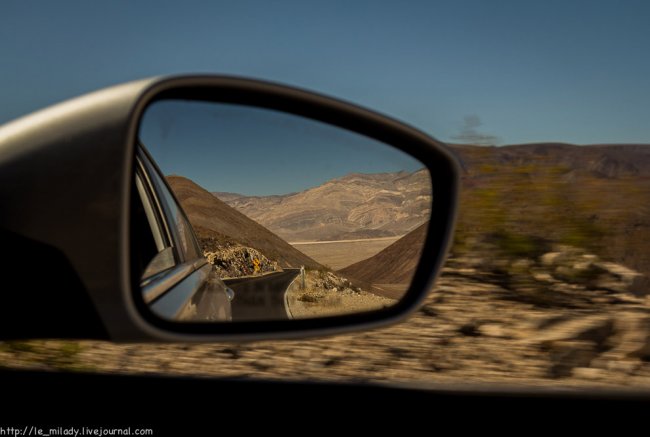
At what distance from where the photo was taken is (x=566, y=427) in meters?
3.24

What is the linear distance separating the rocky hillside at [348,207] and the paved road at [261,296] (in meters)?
0.16

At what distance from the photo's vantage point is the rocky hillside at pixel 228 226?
242cm

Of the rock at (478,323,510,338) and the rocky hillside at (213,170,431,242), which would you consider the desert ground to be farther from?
the rock at (478,323,510,338)

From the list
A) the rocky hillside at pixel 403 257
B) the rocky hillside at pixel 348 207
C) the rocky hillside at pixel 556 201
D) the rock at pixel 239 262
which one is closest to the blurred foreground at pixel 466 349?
the rocky hillside at pixel 556 201

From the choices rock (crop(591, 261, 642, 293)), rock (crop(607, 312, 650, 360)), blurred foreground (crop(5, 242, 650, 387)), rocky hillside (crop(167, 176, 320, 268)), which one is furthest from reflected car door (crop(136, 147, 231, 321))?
rock (crop(591, 261, 642, 293))

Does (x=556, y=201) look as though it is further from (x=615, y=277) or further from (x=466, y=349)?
(x=466, y=349)

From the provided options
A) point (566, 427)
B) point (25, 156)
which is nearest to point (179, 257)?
point (25, 156)

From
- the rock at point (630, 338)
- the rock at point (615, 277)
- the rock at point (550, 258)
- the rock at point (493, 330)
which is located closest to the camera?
the rock at point (630, 338)

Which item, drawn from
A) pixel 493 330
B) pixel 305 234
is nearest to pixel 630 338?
pixel 493 330

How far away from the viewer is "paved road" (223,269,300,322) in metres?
2.17

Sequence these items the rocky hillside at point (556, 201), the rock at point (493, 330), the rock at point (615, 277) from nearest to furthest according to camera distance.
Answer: the rock at point (493, 330), the rock at point (615, 277), the rocky hillside at point (556, 201)

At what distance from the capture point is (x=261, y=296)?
236 cm

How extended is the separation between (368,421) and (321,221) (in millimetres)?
1226

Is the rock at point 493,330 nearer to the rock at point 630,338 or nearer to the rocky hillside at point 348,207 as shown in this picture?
the rock at point 630,338
